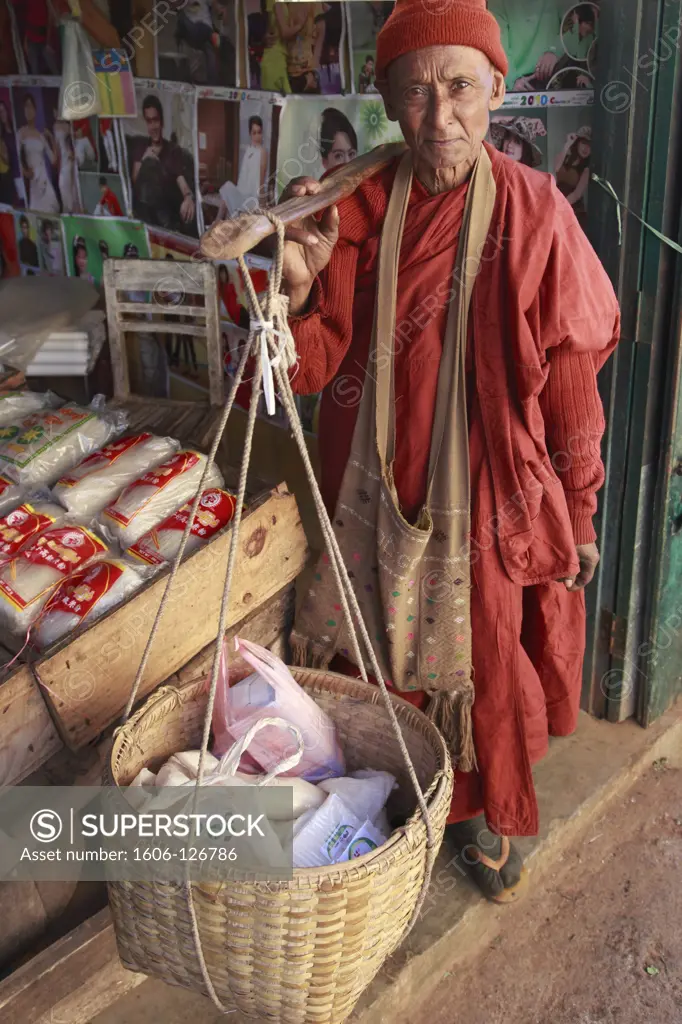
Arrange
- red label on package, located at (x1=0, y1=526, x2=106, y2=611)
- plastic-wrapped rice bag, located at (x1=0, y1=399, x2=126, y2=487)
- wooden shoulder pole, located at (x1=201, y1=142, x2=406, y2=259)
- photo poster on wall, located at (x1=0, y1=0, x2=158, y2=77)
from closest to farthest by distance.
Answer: wooden shoulder pole, located at (x1=201, y1=142, x2=406, y2=259) < red label on package, located at (x1=0, y1=526, x2=106, y2=611) < plastic-wrapped rice bag, located at (x1=0, y1=399, x2=126, y2=487) < photo poster on wall, located at (x1=0, y1=0, x2=158, y2=77)

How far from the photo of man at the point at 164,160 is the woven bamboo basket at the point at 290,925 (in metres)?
2.35

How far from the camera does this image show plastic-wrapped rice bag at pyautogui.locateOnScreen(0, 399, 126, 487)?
98.3 inches

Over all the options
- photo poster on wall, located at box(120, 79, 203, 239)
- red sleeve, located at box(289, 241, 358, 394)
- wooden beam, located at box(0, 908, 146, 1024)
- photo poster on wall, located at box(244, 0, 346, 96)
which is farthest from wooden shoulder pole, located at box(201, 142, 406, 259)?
photo poster on wall, located at box(120, 79, 203, 239)

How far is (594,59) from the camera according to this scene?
86.4 inches

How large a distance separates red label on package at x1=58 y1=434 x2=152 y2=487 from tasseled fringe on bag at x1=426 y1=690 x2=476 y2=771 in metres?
1.06

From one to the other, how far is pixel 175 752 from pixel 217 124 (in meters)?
2.25

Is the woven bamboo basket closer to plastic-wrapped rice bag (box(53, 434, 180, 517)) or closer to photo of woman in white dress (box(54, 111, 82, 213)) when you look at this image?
plastic-wrapped rice bag (box(53, 434, 180, 517))

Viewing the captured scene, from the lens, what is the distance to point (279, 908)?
4.80ft

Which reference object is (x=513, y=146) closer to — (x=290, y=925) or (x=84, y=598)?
(x=84, y=598)

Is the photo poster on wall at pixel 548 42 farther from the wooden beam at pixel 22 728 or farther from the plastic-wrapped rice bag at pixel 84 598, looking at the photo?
the wooden beam at pixel 22 728

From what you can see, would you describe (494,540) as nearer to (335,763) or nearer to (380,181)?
(335,763)

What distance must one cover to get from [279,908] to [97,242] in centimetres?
332

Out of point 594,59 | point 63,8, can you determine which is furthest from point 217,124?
point 594,59

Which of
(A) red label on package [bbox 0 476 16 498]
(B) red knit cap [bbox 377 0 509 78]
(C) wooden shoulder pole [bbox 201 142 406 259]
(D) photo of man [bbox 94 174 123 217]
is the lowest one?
(A) red label on package [bbox 0 476 16 498]
